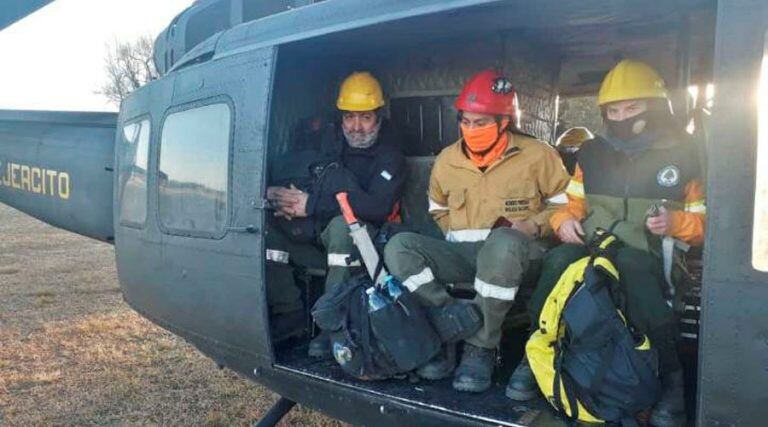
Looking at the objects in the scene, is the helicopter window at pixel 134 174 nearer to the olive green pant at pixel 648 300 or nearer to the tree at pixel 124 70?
the olive green pant at pixel 648 300

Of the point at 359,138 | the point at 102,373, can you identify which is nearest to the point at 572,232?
the point at 359,138

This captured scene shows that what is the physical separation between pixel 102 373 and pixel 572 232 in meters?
3.72

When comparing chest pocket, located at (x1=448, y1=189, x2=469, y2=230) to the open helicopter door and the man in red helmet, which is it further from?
the open helicopter door

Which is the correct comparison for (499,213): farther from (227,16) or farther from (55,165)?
(55,165)

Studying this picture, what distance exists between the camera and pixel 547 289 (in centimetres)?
262

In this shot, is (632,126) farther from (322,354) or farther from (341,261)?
(322,354)

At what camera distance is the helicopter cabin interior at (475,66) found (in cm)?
300

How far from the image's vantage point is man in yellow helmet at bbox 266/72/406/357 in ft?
10.6

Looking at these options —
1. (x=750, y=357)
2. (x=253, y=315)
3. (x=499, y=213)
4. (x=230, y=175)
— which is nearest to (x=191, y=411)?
(x=253, y=315)

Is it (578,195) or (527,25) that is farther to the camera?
(527,25)

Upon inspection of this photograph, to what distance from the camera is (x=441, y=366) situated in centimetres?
281

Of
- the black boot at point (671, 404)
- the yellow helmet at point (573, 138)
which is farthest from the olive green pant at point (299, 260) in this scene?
the yellow helmet at point (573, 138)

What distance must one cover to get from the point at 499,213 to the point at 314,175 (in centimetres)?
93

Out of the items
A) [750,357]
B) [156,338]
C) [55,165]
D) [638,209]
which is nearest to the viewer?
[750,357]
